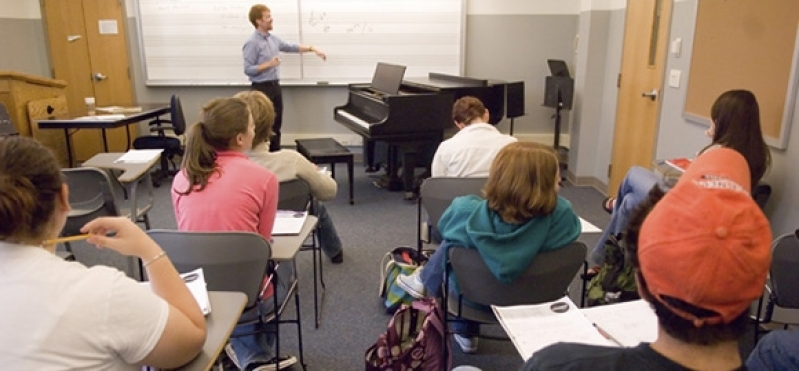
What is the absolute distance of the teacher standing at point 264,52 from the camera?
17.6 ft

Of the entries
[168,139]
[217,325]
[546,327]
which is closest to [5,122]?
[168,139]

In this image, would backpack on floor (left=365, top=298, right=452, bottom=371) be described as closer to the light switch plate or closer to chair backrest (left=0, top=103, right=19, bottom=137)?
the light switch plate

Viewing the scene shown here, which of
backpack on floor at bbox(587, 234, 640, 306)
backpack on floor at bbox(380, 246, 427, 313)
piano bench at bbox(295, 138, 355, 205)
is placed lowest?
backpack on floor at bbox(380, 246, 427, 313)

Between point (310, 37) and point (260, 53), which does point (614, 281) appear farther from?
point (310, 37)

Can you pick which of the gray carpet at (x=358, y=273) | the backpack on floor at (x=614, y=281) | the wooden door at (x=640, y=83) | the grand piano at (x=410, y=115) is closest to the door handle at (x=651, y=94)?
the wooden door at (x=640, y=83)

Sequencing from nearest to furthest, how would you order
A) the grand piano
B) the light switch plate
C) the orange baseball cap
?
the orange baseball cap → the light switch plate → the grand piano

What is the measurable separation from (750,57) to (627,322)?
2.17 meters

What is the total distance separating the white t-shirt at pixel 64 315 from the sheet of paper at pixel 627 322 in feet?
3.27

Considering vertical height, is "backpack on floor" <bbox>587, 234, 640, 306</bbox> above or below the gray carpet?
above

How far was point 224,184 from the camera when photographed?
6.61ft

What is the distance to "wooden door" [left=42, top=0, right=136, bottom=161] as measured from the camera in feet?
18.9

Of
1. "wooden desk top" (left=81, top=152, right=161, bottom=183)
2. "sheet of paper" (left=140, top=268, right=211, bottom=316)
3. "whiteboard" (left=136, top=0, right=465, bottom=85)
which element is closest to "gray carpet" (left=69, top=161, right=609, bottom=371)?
"wooden desk top" (left=81, top=152, right=161, bottom=183)

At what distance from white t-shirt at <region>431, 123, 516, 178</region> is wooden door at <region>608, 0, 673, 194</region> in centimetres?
170

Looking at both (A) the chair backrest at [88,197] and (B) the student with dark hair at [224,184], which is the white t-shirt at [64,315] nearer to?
(B) the student with dark hair at [224,184]
